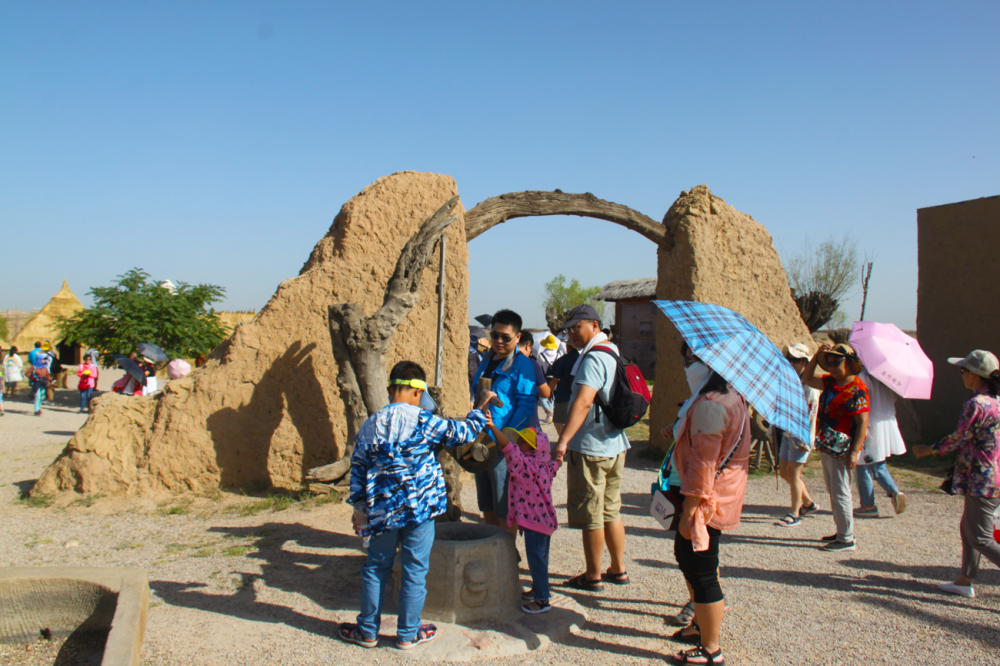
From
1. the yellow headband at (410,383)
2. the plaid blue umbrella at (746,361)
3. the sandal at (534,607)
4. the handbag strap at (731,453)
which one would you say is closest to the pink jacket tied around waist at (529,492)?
the sandal at (534,607)

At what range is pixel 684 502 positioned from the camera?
3.00 m

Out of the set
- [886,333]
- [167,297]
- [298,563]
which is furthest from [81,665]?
[167,297]

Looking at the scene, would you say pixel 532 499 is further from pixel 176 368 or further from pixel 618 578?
pixel 176 368

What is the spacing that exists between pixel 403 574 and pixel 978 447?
12.1 feet

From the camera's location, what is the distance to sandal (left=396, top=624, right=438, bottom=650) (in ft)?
10.6

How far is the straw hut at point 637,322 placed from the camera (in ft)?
75.1

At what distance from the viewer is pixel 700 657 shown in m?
3.12

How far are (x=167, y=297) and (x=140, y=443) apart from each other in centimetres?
950

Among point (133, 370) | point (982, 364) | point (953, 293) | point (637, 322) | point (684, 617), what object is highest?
point (637, 322)

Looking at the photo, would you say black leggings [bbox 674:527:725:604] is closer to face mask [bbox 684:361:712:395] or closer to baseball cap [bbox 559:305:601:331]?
face mask [bbox 684:361:712:395]

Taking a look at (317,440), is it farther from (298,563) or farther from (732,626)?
(732,626)

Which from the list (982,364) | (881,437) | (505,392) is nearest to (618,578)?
(505,392)

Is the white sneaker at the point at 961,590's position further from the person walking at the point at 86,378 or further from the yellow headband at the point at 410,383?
the person walking at the point at 86,378

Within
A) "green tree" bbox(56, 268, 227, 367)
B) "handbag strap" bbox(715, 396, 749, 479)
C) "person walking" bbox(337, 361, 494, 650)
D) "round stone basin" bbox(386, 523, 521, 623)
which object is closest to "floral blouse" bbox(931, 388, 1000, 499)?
"handbag strap" bbox(715, 396, 749, 479)
